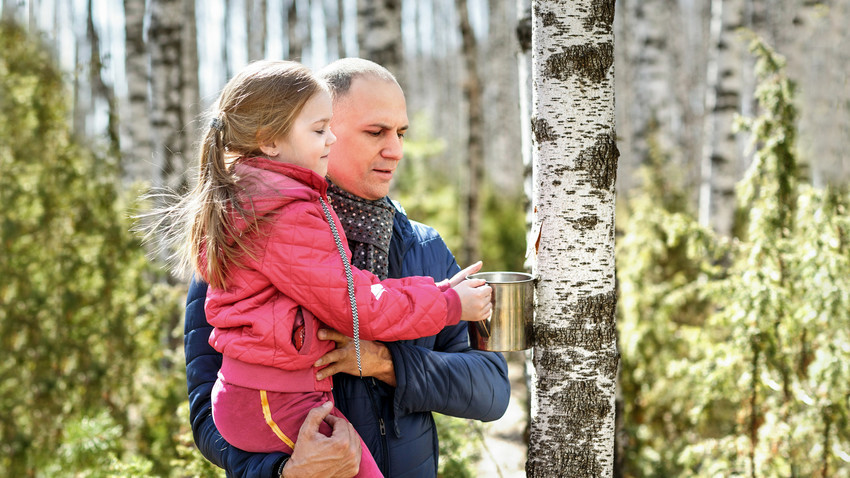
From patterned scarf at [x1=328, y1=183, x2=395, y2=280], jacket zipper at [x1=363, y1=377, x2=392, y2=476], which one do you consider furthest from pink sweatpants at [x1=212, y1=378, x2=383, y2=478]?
patterned scarf at [x1=328, y1=183, x2=395, y2=280]

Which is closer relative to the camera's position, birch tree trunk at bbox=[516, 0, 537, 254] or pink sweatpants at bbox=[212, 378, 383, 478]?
pink sweatpants at bbox=[212, 378, 383, 478]

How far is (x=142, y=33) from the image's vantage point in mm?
7742

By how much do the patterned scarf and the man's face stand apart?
0.13 ft

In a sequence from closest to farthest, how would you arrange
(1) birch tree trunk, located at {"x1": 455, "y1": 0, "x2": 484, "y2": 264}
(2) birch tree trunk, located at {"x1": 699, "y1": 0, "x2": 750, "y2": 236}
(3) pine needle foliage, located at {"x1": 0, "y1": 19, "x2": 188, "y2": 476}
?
1. (3) pine needle foliage, located at {"x1": 0, "y1": 19, "x2": 188, "y2": 476}
2. (2) birch tree trunk, located at {"x1": 699, "y1": 0, "x2": 750, "y2": 236}
3. (1) birch tree trunk, located at {"x1": 455, "y1": 0, "x2": 484, "y2": 264}

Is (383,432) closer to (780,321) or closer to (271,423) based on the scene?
(271,423)

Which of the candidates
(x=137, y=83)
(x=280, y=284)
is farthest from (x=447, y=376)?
(x=137, y=83)

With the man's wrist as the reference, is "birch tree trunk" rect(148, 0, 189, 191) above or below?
above

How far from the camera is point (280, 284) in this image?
Result: 170 centimetres

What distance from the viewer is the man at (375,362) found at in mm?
1768

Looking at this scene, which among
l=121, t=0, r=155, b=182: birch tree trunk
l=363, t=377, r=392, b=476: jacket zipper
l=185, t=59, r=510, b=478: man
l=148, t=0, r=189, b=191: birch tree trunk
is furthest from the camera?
l=121, t=0, r=155, b=182: birch tree trunk

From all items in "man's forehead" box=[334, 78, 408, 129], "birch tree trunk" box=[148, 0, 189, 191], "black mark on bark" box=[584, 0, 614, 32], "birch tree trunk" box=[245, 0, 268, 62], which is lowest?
"man's forehead" box=[334, 78, 408, 129]

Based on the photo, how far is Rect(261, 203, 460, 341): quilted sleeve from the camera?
1.69 meters

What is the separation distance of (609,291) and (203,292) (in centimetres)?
122

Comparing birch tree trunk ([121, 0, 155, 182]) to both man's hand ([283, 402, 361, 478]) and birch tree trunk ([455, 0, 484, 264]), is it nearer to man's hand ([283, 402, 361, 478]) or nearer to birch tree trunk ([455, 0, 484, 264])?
birch tree trunk ([455, 0, 484, 264])
